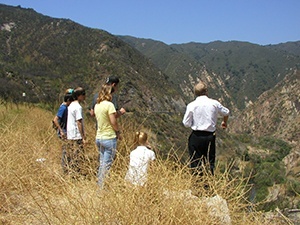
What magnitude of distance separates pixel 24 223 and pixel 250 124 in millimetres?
112196

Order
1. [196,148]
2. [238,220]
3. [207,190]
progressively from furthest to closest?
[196,148] → [207,190] → [238,220]

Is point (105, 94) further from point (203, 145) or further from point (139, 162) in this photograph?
point (139, 162)

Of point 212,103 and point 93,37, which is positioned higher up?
point 93,37

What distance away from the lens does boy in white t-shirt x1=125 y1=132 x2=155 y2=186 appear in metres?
2.84

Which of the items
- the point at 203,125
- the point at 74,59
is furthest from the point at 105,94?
the point at 74,59

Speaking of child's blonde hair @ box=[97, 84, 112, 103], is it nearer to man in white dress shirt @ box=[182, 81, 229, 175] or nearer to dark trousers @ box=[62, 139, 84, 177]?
dark trousers @ box=[62, 139, 84, 177]

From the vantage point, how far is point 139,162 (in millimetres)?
3539

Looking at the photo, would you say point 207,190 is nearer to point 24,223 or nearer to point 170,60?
point 24,223

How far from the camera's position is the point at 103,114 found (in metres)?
4.68

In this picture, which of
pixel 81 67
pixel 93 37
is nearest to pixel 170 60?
pixel 93 37

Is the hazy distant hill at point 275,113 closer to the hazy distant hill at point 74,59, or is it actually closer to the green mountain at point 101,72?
the green mountain at point 101,72

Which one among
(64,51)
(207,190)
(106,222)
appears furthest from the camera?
(64,51)

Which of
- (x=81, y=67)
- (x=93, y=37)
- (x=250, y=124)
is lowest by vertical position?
(x=250, y=124)

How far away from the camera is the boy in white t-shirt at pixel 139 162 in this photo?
2.84 meters
